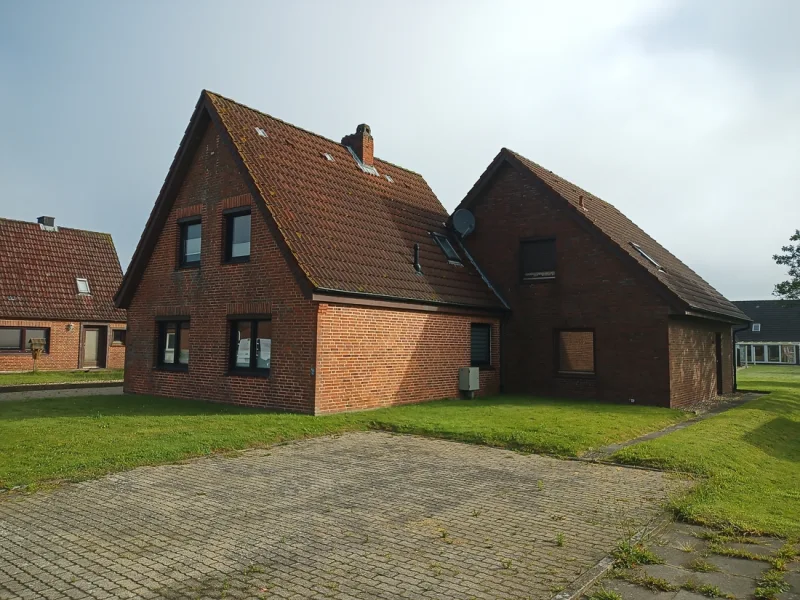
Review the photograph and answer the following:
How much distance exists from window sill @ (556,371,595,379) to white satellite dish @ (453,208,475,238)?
5.33 m

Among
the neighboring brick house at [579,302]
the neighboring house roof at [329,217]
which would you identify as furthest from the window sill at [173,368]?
the neighboring brick house at [579,302]

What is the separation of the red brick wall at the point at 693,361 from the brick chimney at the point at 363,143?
34.1ft

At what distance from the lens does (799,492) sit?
24.5 feet

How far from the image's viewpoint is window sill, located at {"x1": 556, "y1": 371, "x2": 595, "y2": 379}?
17.2 m

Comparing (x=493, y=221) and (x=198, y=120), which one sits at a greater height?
(x=198, y=120)

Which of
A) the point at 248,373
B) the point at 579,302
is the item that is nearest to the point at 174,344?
the point at 248,373

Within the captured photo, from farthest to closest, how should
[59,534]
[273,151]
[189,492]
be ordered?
[273,151] < [189,492] < [59,534]

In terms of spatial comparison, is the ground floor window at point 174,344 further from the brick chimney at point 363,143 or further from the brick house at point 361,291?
the brick chimney at point 363,143

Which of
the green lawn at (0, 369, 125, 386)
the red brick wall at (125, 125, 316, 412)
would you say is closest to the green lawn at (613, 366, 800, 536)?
the red brick wall at (125, 125, 316, 412)

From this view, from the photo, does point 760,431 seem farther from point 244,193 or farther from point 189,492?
point 244,193

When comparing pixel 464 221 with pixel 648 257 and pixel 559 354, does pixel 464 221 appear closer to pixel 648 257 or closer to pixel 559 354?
pixel 559 354

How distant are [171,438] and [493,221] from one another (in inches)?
499

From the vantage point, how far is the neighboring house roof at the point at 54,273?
27297mm

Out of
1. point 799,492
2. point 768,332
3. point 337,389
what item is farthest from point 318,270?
point 768,332
